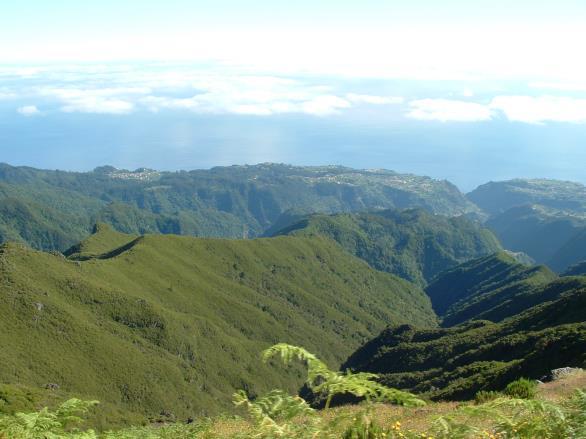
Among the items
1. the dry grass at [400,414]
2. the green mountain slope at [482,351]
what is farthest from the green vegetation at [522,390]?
the green mountain slope at [482,351]

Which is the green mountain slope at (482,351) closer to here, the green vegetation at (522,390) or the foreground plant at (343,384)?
the green vegetation at (522,390)

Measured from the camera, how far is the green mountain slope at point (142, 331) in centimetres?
11031

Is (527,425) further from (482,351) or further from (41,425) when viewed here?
(482,351)

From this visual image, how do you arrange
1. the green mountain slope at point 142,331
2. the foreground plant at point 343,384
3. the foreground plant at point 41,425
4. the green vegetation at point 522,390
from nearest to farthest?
the foreground plant at point 343,384
the foreground plant at point 41,425
the green vegetation at point 522,390
the green mountain slope at point 142,331

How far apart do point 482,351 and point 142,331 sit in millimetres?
89115

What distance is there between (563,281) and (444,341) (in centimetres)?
5948

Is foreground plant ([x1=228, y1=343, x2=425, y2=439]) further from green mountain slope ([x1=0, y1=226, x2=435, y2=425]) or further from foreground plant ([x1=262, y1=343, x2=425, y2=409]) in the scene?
green mountain slope ([x1=0, y1=226, x2=435, y2=425])

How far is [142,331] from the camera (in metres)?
137

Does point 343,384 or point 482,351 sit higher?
point 343,384

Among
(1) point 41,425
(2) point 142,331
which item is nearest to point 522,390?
(1) point 41,425

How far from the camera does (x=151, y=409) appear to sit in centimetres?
11469

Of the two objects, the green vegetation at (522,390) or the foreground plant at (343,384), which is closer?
the foreground plant at (343,384)

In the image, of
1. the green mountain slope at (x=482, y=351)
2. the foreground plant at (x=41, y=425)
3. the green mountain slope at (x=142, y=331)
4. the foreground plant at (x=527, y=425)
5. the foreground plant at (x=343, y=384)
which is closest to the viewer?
the foreground plant at (x=527, y=425)

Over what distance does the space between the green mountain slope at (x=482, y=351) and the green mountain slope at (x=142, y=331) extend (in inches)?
1476
